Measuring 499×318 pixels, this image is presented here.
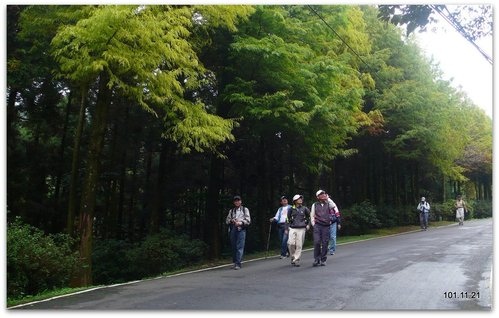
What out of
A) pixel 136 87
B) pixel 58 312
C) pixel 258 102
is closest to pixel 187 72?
pixel 136 87

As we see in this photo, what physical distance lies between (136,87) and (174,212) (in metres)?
14.4

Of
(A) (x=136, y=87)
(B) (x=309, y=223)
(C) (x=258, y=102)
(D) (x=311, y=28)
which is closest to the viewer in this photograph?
(A) (x=136, y=87)

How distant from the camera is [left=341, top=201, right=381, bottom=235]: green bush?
2120cm

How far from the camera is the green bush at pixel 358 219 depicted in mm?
21203

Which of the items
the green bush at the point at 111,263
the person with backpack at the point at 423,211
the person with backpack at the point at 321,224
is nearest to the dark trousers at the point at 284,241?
the person with backpack at the point at 321,224

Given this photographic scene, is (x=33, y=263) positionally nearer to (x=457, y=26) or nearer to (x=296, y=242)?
(x=296, y=242)

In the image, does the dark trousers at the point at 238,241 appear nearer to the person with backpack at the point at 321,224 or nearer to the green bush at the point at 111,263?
the person with backpack at the point at 321,224

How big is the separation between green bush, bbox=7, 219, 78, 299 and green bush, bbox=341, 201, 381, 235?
43.7 ft

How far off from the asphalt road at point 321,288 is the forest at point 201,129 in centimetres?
196

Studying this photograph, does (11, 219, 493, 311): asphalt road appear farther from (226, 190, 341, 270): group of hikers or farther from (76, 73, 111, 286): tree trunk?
(76, 73, 111, 286): tree trunk

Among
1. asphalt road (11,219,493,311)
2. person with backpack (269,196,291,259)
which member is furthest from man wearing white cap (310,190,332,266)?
person with backpack (269,196,291,259)

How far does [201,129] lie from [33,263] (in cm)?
425

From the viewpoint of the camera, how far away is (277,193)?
20.4 m

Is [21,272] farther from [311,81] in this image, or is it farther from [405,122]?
[405,122]
